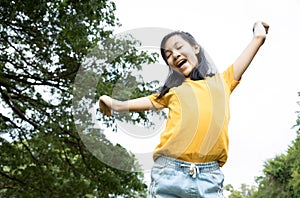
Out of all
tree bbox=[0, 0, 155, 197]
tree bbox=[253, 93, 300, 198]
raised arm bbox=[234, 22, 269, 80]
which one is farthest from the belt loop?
tree bbox=[253, 93, 300, 198]

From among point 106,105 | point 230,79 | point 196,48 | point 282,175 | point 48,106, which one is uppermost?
point 282,175

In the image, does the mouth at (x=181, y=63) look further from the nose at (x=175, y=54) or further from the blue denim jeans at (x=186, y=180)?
the blue denim jeans at (x=186, y=180)

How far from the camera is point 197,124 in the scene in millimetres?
2012

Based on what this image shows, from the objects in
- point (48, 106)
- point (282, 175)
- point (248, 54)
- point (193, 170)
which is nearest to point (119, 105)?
point (193, 170)

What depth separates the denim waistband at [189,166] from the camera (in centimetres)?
198

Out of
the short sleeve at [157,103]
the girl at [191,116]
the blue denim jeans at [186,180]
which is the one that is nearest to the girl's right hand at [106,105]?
the girl at [191,116]

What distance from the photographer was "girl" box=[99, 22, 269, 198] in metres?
1.98

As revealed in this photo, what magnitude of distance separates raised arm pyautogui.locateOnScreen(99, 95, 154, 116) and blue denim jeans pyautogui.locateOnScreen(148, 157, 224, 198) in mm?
249

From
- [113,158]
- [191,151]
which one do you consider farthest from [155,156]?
[113,158]

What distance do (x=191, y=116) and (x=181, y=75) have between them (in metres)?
0.24

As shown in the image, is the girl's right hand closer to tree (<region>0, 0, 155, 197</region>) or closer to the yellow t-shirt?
the yellow t-shirt

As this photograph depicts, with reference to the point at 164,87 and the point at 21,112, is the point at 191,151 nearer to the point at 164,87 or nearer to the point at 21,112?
the point at 164,87

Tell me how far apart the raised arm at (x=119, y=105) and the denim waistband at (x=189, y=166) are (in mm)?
256

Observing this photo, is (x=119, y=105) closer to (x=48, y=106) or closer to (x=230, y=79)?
Result: (x=230, y=79)
